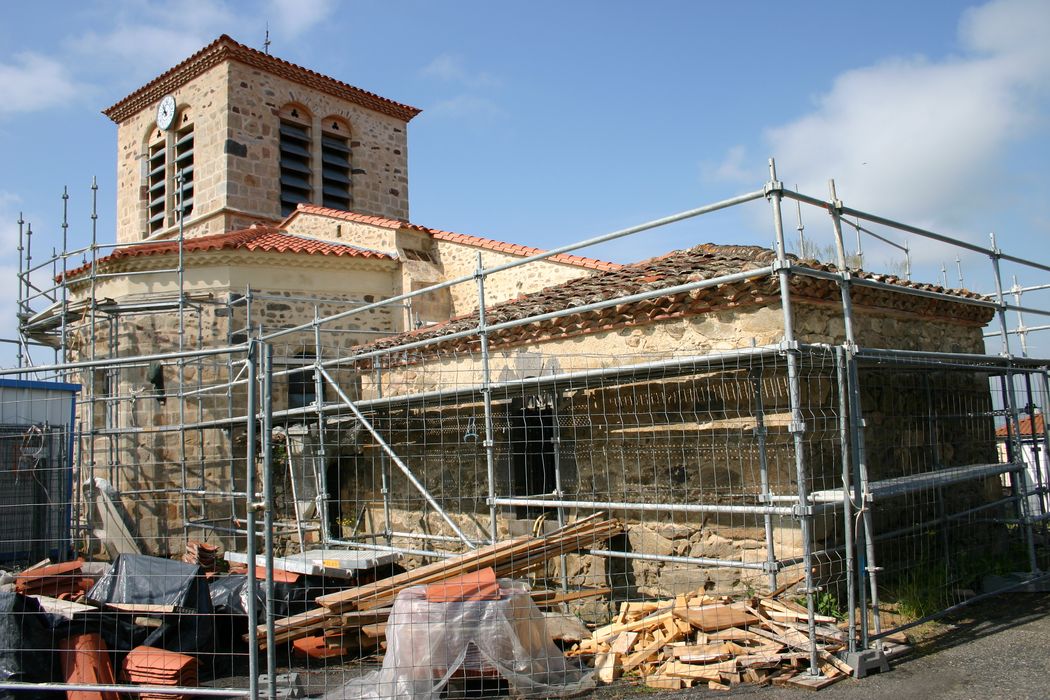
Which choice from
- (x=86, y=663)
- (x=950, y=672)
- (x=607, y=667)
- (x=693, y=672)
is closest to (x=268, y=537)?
(x=86, y=663)

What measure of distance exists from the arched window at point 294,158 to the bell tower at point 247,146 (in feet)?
0.08

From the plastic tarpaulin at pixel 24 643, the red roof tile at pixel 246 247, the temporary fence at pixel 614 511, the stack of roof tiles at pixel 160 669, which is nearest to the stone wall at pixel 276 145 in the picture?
the red roof tile at pixel 246 247

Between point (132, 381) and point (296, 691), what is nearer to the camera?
point (296, 691)

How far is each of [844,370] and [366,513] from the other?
259 inches

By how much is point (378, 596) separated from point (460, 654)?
127 cm

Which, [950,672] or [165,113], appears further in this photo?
[165,113]

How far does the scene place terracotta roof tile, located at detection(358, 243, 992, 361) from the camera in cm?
633

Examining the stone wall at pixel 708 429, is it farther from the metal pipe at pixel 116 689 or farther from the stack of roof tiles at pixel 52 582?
the stack of roof tiles at pixel 52 582

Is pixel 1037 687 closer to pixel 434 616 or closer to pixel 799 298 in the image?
pixel 799 298

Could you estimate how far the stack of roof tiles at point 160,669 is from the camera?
196 inches

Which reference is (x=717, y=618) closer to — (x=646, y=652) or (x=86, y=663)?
(x=646, y=652)

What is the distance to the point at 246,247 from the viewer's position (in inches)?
492

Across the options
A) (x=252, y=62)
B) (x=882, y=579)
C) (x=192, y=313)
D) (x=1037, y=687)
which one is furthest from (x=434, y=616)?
(x=252, y=62)

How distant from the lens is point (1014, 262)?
24.8 ft
